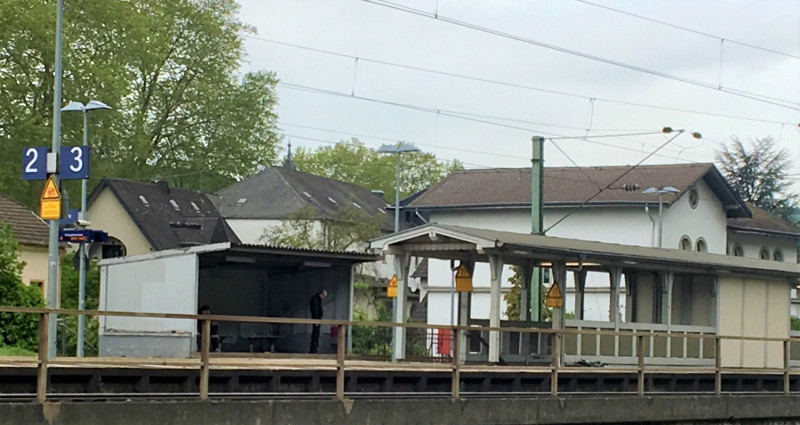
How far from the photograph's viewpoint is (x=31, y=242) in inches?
1768

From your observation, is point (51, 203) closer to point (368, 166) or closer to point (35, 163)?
point (35, 163)

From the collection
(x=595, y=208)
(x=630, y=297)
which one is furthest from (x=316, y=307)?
(x=595, y=208)

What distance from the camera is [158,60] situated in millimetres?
65875

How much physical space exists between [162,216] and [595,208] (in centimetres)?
1867

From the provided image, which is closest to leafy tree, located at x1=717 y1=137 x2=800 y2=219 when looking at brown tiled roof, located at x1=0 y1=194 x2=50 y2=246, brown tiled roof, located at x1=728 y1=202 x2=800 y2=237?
brown tiled roof, located at x1=728 y1=202 x2=800 y2=237

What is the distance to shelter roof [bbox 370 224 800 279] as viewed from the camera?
907 inches

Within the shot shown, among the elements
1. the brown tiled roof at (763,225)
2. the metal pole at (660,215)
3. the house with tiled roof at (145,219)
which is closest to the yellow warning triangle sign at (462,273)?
the metal pole at (660,215)

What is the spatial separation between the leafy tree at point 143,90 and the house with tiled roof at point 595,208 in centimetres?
1103

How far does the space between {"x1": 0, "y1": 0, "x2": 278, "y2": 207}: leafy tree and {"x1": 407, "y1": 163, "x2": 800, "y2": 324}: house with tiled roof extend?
36.2ft

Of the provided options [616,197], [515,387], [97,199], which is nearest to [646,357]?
[515,387]

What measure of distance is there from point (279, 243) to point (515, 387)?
175 ft

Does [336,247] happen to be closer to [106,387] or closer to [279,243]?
[279,243]

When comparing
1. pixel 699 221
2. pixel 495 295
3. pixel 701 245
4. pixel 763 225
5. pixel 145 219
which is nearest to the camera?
pixel 495 295

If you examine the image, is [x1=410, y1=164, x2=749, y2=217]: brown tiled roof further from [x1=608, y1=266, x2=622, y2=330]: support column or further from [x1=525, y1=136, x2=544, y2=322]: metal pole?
[x1=608, y1=266, x2=622, y2=330]: support column
